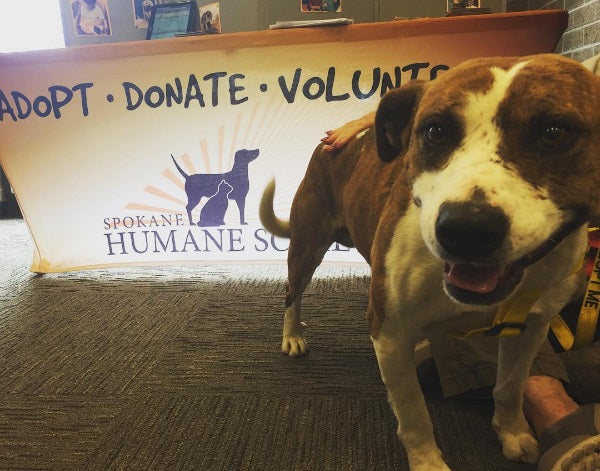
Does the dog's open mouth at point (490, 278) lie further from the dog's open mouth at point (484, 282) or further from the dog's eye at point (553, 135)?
the dog's eye at point (553, 135)

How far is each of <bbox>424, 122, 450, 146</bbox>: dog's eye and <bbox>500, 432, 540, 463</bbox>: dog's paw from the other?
30.2 inches

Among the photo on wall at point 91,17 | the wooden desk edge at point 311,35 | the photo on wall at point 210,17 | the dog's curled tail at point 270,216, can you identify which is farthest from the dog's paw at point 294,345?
the photo on wall at point 91,17

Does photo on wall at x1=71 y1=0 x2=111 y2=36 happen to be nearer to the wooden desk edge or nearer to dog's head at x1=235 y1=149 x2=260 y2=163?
the wooden desk edge

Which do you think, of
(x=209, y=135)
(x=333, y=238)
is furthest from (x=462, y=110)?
(x=209, y=135)

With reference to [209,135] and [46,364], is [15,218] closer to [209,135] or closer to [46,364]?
[209,135]

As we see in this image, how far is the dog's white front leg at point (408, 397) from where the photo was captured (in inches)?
40.3

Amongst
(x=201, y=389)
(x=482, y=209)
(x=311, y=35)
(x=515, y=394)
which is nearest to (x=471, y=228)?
(x=482, y=209)

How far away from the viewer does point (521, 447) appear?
1171 mm

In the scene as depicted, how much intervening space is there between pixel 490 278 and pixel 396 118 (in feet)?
1.33

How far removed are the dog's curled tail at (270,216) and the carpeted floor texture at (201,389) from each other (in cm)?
37

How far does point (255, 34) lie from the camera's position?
235 centimetres

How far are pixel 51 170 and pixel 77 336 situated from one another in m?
1.09

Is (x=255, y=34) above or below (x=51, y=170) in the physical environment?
above

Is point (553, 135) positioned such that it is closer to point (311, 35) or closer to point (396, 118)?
point (396, 118)
